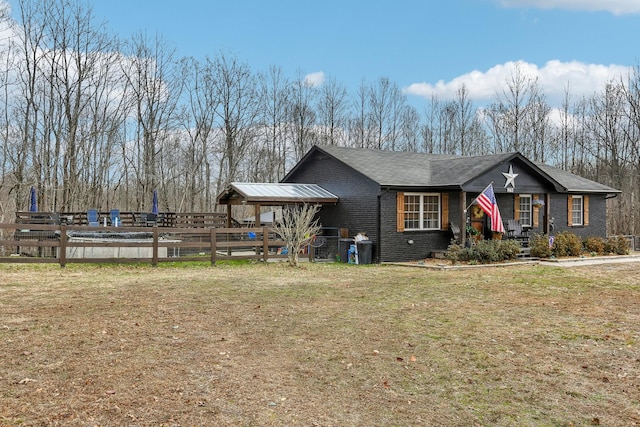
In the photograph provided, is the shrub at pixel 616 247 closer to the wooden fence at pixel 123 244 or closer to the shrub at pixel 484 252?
the shrub at pixel 484 252

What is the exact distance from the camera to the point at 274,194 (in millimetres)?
18766

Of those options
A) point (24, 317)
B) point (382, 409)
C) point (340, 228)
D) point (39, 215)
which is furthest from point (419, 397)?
point (39, 215)

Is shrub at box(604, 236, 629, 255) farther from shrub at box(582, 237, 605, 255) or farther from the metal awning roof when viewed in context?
the metal awning roof

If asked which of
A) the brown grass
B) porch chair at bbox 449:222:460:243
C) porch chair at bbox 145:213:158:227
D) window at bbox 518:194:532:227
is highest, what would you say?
window at bbox 518:194:532:227

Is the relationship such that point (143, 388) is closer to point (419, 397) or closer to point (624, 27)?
point (419, 397)

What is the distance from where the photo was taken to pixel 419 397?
16.2ft

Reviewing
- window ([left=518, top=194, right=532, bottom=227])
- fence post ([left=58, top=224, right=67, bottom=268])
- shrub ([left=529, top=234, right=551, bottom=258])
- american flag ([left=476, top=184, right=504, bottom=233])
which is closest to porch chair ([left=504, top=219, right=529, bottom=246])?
window ([left=518, top=194, right=532, bottom=227])

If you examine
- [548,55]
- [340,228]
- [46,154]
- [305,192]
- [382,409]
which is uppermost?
[548,55]

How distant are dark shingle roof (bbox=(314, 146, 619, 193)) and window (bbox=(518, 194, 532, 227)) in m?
1.25

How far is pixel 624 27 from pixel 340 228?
12533mm

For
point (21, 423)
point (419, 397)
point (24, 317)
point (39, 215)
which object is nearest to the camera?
point (21, 423)

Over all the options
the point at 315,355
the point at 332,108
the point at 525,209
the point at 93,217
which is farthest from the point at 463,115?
the point at 315,355

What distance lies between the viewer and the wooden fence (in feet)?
47.0

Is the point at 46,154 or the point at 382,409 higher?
the point at 46,154
